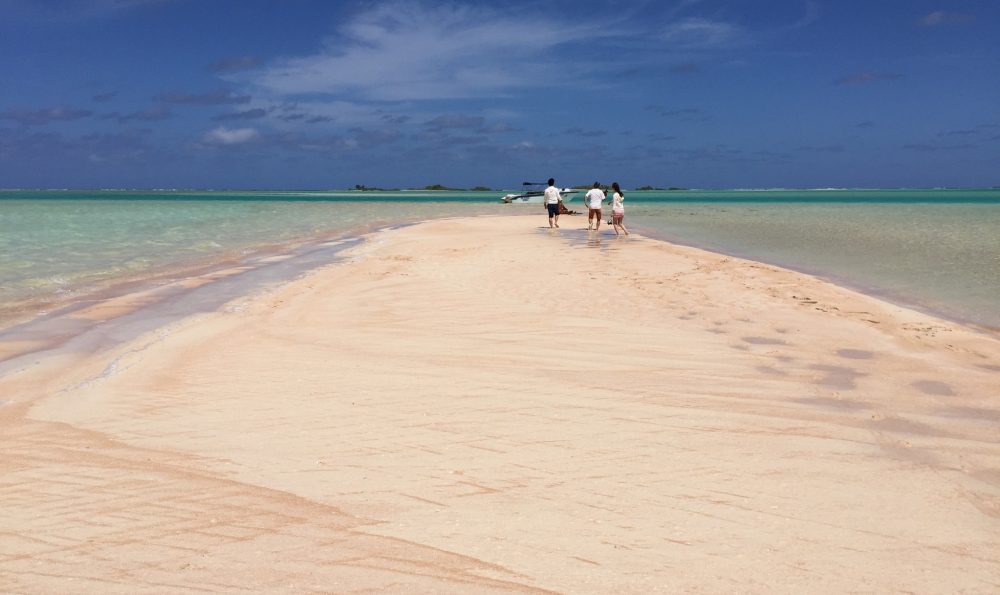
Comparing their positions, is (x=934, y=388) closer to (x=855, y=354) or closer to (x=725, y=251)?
(x=855, y=354)

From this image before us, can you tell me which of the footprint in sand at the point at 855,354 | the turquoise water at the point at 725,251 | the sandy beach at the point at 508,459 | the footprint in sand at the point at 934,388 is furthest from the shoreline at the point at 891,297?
the footprint in sand at the point at 934,388

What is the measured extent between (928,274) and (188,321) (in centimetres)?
1434

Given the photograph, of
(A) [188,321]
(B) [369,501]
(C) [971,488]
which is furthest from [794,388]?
(A) [188,321]

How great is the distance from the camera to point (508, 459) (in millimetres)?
4586

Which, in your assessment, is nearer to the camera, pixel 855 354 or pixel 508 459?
pixel 508 459

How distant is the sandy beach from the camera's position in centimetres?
331

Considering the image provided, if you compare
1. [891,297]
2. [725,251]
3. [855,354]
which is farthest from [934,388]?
[725,251]

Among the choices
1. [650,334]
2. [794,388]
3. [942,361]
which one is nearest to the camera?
[794,388]

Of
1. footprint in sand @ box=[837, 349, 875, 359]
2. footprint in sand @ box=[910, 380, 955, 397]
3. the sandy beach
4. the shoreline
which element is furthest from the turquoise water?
footprint in sand @ box=[910, 380, 955, 397]

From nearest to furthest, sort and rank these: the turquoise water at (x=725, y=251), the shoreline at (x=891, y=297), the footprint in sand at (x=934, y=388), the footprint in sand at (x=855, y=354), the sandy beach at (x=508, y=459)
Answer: the sandy beach at (x=508, y=459) → the footprint in sand at (x=934, y=388) → the footprint in sand at (x=855, y=354) → the shoreline at (x=891, y=297) → the turquoise water at (x=725, y=251)

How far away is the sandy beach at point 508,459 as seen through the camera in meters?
3.31

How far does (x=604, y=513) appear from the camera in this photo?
381 cm

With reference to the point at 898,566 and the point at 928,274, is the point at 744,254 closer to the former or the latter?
the point at 928,274

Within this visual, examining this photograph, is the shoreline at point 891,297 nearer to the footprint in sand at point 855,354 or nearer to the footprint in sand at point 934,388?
the footprint in sand at point 855,354
